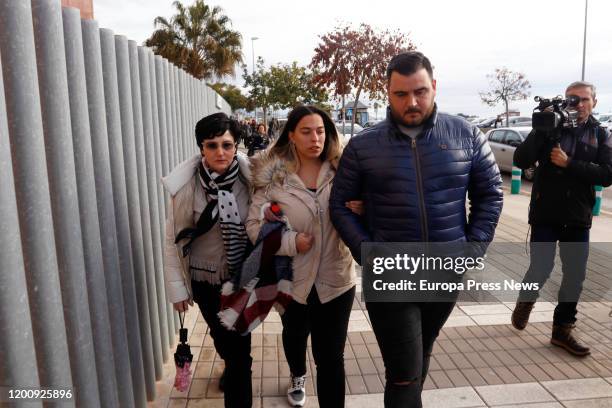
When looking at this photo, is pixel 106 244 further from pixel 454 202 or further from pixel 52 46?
pixel 454 202

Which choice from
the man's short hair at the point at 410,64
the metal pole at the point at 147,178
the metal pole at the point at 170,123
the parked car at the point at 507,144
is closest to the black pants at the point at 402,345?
the man's short hair at the point at 410,64

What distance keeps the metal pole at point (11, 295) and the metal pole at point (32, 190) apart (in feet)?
0.31

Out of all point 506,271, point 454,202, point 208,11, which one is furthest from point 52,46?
point 208,11

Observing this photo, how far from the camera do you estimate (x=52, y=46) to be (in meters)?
1.94

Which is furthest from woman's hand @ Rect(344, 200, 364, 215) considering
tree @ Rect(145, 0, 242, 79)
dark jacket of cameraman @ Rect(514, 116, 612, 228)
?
tree @ Rect(145, 0, 242, 79)

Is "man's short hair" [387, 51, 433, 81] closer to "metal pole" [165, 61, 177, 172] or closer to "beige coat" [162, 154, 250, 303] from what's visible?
"beige coat" [162, 154, 250, 303]

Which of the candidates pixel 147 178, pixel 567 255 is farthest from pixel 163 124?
pixel 567 255

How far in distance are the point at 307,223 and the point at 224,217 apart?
0.44m

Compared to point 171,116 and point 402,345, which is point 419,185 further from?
point 171,116

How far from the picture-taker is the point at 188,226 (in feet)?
8.67

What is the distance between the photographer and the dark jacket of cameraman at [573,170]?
3559 mm

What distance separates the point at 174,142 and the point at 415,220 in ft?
8.01

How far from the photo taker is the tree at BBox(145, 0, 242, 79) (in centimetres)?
2700

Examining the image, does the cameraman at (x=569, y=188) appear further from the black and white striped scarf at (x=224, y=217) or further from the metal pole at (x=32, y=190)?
the metal pole at (x=32, y=190)
